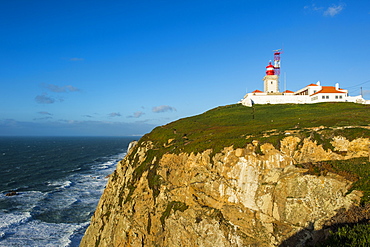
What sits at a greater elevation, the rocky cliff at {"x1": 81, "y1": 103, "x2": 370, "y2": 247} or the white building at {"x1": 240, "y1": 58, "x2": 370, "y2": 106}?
the white building at {"x1": 240, "y1": 58, "x2": 370, "y2": 106}

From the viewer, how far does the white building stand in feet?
206

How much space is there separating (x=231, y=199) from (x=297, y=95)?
57.7 m

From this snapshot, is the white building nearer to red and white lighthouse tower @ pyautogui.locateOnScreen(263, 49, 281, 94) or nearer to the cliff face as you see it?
red and white lighthouse tower @ pyautogui.locateOnScreen(263, 49, 281, 94)

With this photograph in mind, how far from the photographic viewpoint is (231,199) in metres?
23.6

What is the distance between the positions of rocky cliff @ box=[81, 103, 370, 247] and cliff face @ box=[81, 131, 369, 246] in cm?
7

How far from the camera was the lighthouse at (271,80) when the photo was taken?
259ft

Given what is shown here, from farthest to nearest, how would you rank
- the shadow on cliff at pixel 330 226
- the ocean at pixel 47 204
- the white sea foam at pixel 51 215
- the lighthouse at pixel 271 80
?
the lighthouse at pixel 271 80, the ocean at pixel 47 204, the white sea foam at pixel 51 215, the shadow on cliff at pixel 330 226

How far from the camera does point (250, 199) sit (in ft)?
74.2

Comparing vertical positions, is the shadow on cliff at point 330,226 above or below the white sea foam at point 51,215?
above

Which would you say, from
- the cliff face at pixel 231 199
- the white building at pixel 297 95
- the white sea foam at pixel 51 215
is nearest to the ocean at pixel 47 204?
the white sea foam at pixel 51 215

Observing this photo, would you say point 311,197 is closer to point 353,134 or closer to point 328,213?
point 328,213

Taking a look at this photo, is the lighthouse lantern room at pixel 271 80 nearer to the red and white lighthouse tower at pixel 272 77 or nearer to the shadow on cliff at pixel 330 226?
the red and white lighthouse tower at pixel 272 77

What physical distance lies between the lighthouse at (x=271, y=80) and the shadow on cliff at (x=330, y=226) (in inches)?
2577

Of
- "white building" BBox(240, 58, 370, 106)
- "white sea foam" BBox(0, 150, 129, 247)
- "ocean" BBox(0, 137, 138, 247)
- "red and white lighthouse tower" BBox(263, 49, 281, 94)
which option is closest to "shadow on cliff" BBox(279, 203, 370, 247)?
"white sea foam" BBox(0, 150, 129, 247)
